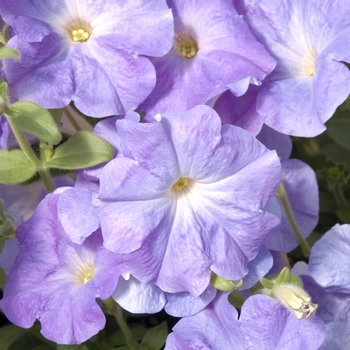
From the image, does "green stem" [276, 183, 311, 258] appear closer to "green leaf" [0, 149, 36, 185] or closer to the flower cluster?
the flower cluster

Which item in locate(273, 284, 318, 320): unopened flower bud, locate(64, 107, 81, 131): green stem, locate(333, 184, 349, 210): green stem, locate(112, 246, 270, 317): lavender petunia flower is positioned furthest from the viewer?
locate(333, 184, 349, 210): green stem

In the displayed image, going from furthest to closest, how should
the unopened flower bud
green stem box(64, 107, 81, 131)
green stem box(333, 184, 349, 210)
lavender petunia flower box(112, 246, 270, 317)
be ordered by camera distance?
green stem box(333, 184, 349, 210) → green stem box(64, 107, 81, 131) → lavender petunia flower box(112, 246, 270, 317) → the unopened flower bud

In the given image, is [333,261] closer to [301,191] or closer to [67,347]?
[301,191]

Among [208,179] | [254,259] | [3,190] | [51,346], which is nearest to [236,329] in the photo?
[254,259]

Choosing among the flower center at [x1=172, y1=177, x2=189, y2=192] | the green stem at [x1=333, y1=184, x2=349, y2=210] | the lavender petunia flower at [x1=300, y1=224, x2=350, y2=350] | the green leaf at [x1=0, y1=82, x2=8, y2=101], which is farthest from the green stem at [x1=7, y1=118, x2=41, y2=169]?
the green stem at [x1=333, y1=184, x2=349, y2=210]

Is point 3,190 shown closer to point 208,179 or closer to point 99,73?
point 99,73

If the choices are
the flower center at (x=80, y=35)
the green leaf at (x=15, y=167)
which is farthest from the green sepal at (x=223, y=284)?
the flower center at (x=80, y=35)

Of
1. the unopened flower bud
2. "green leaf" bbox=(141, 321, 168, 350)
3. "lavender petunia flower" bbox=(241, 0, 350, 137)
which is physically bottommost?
"green leaf" bbox=(141, 321, 168, 350)
